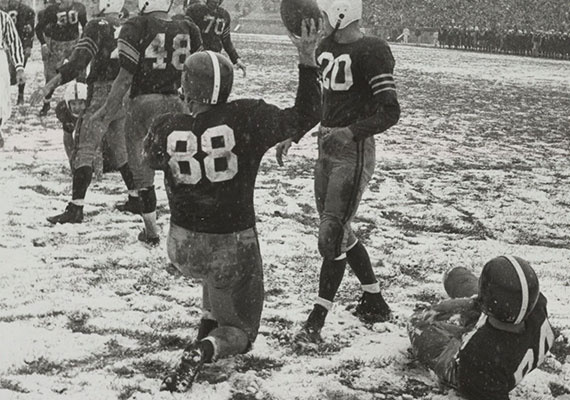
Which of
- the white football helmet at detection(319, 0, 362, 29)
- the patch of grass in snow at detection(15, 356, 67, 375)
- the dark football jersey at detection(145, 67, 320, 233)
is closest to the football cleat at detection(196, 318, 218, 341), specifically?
the dark football jersey at detection(145, 67, 320, 233)

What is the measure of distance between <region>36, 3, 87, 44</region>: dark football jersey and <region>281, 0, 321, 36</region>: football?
343 inches

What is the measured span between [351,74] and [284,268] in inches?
76.0

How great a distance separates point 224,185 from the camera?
12.5 feet

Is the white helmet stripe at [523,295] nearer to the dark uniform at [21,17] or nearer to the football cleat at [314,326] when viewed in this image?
the football cleat at [314,326]

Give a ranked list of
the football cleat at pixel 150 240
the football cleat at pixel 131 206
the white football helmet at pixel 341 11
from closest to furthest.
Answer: the white football helmet at pixel 341 11, the football cleat at pixel 150 240, the football cleat at pixel 131 206

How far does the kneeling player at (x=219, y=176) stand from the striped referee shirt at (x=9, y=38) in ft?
10.3

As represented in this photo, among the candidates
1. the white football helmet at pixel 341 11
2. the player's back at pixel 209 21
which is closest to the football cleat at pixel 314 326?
the white football helmet at pixel 341 11

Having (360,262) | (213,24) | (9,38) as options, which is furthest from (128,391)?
(213,24)

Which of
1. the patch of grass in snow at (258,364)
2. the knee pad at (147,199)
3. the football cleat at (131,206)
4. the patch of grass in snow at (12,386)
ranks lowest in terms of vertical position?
the patch of grass in snow at (258,364)

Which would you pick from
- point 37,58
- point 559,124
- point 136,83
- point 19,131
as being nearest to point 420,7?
point 37,58

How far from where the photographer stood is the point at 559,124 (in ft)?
48.9

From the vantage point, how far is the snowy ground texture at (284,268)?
4.12m

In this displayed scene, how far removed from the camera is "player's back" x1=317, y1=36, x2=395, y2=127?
4.45 metres

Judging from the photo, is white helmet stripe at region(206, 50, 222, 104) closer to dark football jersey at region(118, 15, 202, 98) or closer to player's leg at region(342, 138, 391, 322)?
player's leg at region(342, 138, 391, 322)
